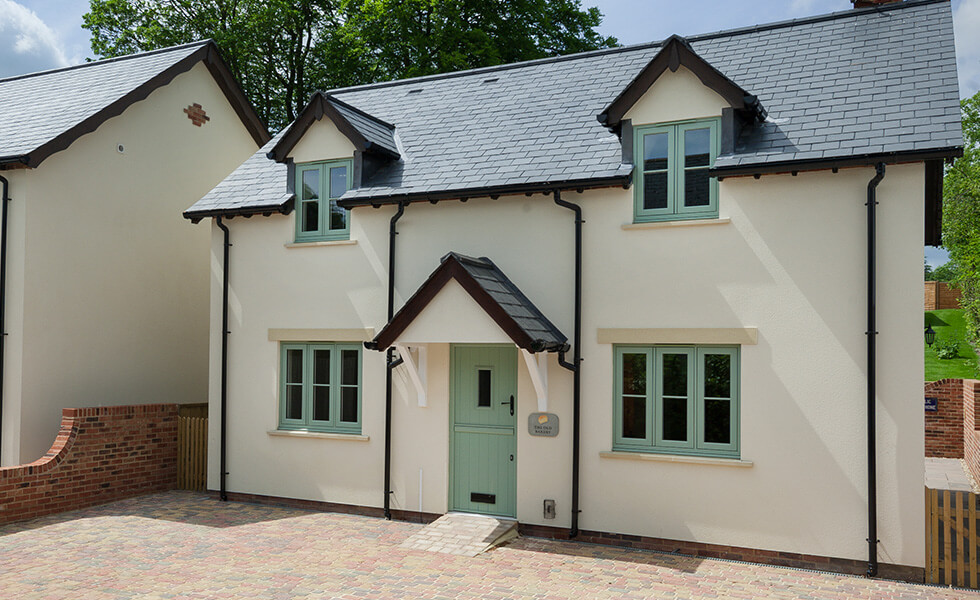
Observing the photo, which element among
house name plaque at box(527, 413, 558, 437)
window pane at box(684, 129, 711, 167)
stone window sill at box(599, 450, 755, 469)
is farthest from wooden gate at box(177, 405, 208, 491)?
window pane at box(684, 129, 711, 167)

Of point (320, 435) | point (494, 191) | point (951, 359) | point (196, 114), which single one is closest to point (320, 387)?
point (320, 435)

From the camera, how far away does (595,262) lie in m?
10.2

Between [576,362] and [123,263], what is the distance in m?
8.96

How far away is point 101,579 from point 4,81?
1357cm

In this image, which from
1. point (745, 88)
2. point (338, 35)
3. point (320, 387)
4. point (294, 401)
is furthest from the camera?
point (338, 35)

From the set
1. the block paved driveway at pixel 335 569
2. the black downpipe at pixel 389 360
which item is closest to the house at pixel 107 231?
the block paved driveway at pixel 335 569

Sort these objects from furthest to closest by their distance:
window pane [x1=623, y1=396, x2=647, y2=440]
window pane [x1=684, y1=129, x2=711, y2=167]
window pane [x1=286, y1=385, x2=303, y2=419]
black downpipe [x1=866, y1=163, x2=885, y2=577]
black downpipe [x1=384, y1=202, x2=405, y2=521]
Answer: window pane [x1=286, y1=385, x2=303, y2=419]
black downpipe [x1=384, y1=202, x2=405, y2=521]
window pane [x1=623, y1=396, x2=647, y2=440]
window pane [x1=684, y1=129, x2=711, y2=167]
black downpipe [x1=866, y1=163, x2=885, y2=577]

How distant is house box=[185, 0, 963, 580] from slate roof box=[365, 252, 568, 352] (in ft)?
0.14

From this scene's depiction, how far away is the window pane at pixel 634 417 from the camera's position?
9930mm

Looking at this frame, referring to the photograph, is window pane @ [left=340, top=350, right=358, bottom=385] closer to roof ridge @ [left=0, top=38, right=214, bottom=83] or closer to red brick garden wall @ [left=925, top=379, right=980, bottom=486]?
roof ridge @ [left=0, top=38, right=214, bottom=83]

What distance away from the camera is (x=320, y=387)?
12.2 m

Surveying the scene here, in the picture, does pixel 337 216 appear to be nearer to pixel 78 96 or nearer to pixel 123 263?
pixel 123 263

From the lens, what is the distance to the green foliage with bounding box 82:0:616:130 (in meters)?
24.3

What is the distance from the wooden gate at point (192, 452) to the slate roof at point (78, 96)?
499 centimetres
